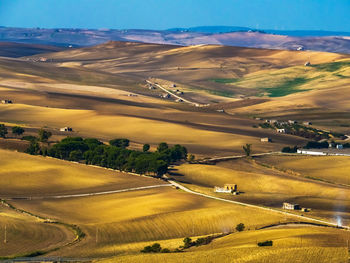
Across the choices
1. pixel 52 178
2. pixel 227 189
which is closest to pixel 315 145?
pixel 227 189

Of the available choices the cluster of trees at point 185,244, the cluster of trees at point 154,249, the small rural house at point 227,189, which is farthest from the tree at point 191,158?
the cluster of trees at point 154,249

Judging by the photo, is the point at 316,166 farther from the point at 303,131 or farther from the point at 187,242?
the point at 187,242

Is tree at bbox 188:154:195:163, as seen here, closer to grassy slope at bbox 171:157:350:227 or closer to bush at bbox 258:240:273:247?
grassy slope at bbox 171:157:350:227

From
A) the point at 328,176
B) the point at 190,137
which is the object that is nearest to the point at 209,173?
the point at 328,176

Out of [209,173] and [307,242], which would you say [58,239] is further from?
[209,173]

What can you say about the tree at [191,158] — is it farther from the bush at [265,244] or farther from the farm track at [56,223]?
the bush at [265,244]
